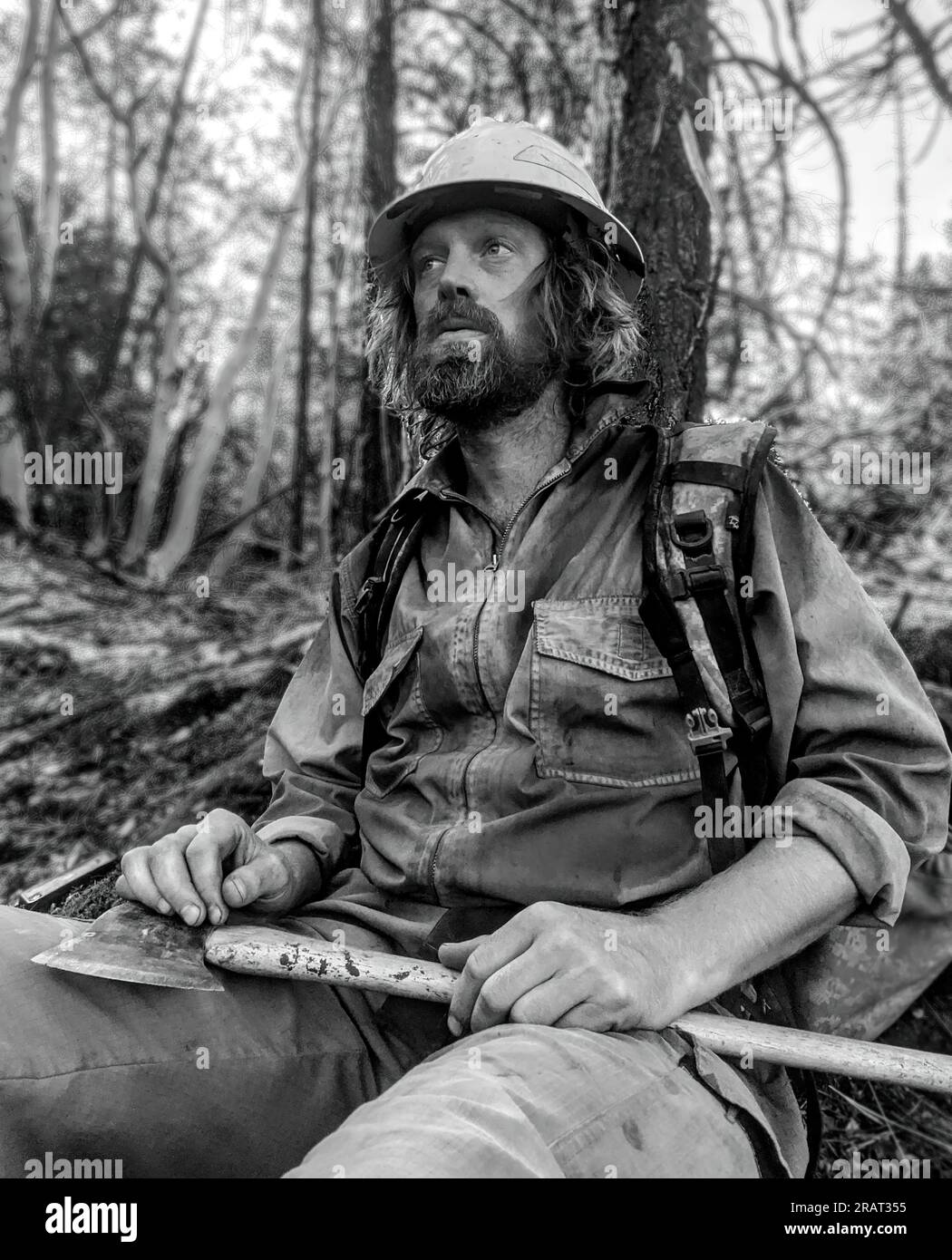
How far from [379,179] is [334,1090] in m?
5.39

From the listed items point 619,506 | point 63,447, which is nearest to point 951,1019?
point 619,506

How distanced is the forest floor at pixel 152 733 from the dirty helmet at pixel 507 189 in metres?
2.24

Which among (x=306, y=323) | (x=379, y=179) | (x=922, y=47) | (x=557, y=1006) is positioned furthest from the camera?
(x=306, y=323)

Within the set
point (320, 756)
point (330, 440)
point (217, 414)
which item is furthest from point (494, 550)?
point (217, 414)

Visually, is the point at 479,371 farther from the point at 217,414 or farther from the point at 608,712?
the point at 217,414

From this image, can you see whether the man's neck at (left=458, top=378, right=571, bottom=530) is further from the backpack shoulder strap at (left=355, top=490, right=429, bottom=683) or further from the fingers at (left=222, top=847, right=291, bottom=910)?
the fingers at (left=222, top=847, right=291, bottom=910)

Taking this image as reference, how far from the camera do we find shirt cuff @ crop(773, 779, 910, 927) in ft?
6.07

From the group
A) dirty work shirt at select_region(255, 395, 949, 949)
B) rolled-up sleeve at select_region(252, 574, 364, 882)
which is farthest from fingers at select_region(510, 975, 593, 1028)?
→ rolled-up sleeve at select_region(252, 574, 364, 882)

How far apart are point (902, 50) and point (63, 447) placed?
8.65m

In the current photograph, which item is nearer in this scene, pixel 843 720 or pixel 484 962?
pixel 484 962

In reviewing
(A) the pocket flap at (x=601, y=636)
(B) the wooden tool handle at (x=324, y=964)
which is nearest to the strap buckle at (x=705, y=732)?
(A) the pocket flap at (x=601, y=636)

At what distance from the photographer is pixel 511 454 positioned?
2.66 metres

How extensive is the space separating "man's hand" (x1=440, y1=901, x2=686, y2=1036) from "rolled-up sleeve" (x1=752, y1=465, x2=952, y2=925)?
443 mm
